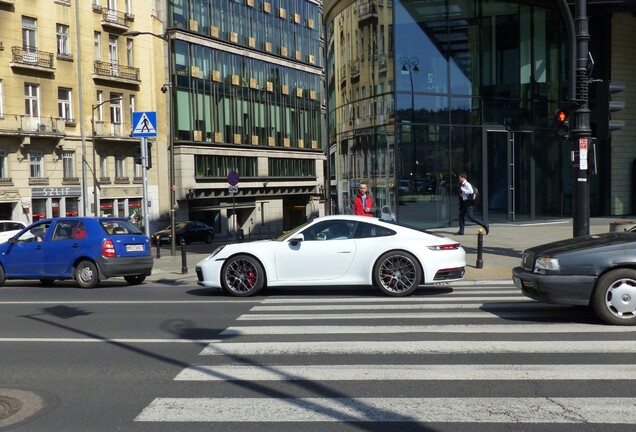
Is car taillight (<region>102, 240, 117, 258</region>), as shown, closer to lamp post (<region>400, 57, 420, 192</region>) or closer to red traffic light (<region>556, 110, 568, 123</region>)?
red traffic light (<region>556, 110, 568, 123</region>)

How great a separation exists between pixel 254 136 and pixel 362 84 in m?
37.0

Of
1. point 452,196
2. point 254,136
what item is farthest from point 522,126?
point 254,136

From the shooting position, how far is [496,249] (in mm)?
17969

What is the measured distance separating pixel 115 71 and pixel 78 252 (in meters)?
35.4

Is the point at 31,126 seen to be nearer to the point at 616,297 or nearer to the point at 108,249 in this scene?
the point at 108,249

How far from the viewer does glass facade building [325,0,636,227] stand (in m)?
24.2

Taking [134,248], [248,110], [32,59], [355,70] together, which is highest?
[32,59]

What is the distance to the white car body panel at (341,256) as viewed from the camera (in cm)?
1149

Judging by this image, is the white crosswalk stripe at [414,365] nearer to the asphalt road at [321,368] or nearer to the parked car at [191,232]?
the asphalt road at [321,368]

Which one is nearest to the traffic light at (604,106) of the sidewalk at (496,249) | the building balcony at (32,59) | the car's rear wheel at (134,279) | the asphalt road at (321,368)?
the sidewalk at (496,249)

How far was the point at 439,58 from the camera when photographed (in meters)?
24.7

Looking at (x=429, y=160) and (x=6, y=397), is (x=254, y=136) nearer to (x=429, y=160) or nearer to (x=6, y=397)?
(x=429, y=160)

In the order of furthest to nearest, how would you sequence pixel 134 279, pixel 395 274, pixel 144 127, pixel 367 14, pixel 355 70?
pixel 355 70 → pixel 367 14 → pixel 144 127 → pixel 134 279 → pixel 395 274

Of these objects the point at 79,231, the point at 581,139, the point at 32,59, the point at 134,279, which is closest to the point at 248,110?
the point at 32,59
